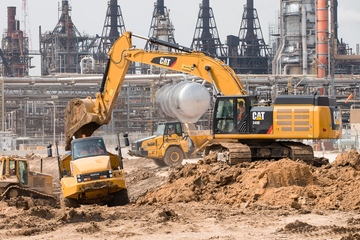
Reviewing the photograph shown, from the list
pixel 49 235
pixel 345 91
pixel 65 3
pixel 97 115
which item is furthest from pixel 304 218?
pixel 65 3

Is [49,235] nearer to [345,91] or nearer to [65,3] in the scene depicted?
[345,91]

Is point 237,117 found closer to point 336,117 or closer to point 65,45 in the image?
point 336,117

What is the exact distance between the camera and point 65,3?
8969cm

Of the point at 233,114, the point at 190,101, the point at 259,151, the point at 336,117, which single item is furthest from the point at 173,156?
the point at 336,117

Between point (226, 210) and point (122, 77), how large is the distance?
8575 millimetres

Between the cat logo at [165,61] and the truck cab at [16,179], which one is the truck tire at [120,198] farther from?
the cat logo at [165,61]

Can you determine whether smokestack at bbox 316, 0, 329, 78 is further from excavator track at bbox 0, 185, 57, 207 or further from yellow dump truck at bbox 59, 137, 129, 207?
yellow dump truck at bbox 59, 137, 129, 207

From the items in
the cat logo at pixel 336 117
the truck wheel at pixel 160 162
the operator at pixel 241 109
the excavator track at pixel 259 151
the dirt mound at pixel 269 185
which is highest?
the operator at pixel 241 109

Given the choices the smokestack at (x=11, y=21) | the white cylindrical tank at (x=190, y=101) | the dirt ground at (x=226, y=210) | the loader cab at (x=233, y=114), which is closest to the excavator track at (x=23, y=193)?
the dirt ground at (x=226, y=210)

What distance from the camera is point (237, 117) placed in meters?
22.9

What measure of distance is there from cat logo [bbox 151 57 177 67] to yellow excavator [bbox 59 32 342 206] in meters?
0.12

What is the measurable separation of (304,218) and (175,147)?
20.5 metres

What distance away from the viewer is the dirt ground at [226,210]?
14.5m

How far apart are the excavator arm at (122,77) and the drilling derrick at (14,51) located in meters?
67.5
